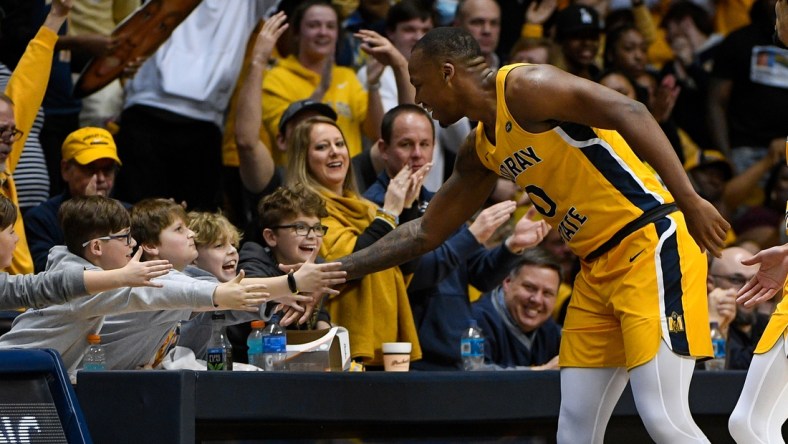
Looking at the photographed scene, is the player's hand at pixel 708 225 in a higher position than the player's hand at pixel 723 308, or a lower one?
higher

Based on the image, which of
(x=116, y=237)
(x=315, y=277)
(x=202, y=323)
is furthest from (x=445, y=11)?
(x=315, y=277)

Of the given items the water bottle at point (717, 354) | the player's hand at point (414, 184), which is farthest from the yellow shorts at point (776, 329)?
the water bottle at point (717, 354)

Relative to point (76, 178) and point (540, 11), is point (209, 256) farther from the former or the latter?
point (540, 11)

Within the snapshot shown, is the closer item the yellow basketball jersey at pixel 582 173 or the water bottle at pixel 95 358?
the yellow basketball jersey at pixel 582 173

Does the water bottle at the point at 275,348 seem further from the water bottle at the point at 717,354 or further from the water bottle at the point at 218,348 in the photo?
the water bottle at the point at 717,354

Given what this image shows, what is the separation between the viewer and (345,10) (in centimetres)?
897

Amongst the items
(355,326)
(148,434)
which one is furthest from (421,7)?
(148,434)

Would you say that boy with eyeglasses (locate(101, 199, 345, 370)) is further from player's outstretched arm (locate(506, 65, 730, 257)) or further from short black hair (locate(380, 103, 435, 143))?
short black hair (locate(380, 103, 435, 143))

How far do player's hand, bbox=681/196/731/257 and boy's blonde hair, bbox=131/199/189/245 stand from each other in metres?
2.28

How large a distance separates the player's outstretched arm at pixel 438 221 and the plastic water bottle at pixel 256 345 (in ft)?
1.89

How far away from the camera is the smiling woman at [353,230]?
611 centimetres

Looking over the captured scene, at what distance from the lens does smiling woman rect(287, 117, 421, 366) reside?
6.11m

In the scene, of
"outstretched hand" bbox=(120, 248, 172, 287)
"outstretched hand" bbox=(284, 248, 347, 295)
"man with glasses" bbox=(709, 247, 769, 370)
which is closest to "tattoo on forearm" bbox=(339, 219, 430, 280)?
"outstretched hand" bbox=(284, 248, 347, 295)

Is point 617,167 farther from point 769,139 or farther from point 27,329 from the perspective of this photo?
point 769,139
